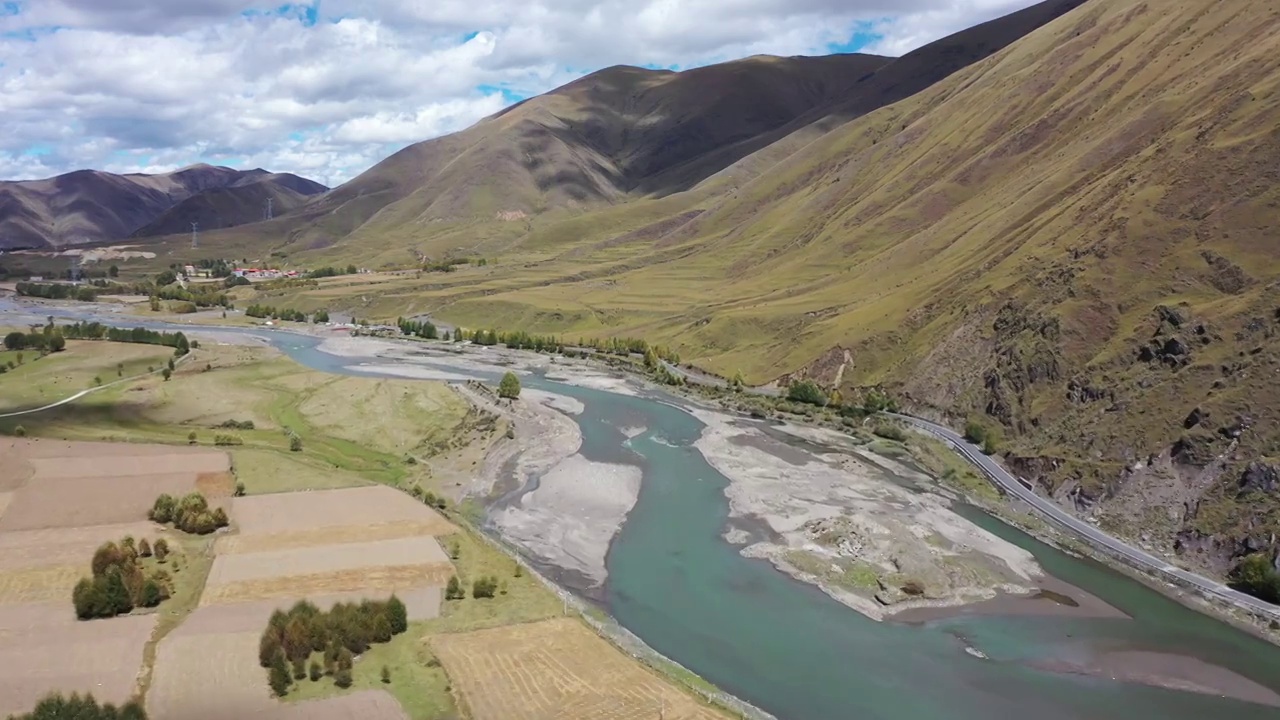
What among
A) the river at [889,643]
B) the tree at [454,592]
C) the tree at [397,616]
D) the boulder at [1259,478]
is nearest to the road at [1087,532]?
the river at [889,643]

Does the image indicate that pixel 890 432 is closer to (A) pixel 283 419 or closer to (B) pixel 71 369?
(A) pixel 283 419

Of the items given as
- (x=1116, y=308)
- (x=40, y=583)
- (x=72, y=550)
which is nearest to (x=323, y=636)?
(x=40, y=583)

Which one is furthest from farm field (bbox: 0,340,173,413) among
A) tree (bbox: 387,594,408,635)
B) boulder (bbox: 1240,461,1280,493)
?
boulder (bbox: 1240,461,1280,493)

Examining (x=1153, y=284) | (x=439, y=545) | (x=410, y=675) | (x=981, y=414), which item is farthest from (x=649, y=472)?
(x=1153, y=284)

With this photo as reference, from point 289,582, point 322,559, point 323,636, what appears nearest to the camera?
point 323,636

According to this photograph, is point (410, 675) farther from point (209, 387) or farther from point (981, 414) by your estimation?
point (209, 387)

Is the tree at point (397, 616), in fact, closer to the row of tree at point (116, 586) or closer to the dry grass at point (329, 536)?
the dry grass at point (329, 536)
